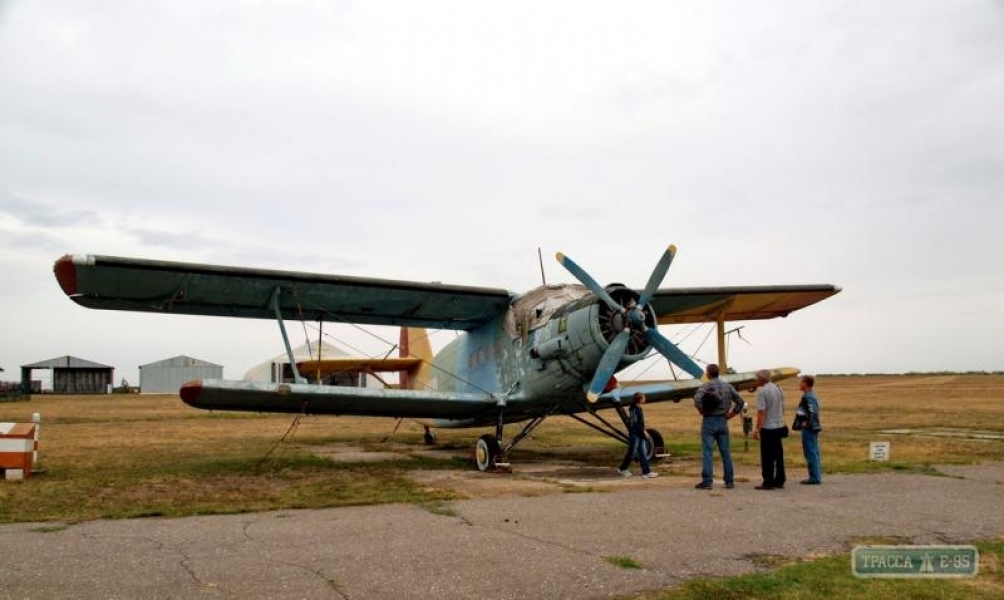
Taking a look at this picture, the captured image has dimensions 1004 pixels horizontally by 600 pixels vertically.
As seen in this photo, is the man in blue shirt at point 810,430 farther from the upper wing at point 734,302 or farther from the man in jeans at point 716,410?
the upper wing at point 734,302

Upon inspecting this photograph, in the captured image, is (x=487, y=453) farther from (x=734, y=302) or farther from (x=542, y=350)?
(x=734, y=302)

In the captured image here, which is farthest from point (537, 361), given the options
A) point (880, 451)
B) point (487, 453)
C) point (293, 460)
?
point (880, 451)

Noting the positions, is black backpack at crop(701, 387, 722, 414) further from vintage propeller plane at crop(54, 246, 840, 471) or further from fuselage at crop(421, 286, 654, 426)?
fuselage at crop(421, 286, 654, 426)

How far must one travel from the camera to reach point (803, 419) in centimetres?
1042

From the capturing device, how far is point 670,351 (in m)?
12.5

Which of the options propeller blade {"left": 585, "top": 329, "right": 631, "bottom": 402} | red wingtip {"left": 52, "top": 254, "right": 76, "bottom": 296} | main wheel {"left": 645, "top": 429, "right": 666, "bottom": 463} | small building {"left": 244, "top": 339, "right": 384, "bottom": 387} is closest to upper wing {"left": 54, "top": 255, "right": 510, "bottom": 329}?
red wingtip {"left": 52, "top": 254, "right": 76, "bottom": 296}

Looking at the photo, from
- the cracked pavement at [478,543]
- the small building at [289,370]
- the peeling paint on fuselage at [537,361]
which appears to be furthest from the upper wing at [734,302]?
the small building at [289,370]

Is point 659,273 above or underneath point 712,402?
above

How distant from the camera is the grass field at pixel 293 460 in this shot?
29.6 feet

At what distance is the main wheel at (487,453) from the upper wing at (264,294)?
3286 mm

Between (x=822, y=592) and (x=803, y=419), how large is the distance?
608 centimetres

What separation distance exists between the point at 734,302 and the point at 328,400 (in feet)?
31.7

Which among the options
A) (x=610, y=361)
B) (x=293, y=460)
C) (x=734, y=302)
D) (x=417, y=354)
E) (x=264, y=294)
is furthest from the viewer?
(x=417, y=354)

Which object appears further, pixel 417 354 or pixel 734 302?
pixel 417 354
